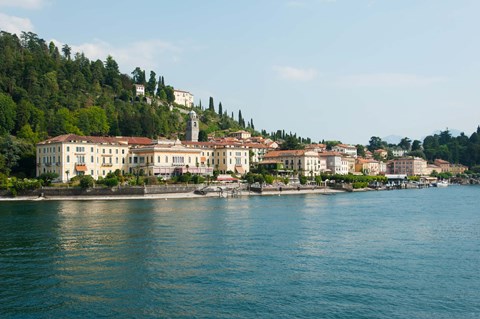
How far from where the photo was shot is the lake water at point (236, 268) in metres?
16.4

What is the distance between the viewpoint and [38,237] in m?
28.3

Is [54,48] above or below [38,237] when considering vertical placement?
above

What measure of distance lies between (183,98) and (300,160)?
49332 mm

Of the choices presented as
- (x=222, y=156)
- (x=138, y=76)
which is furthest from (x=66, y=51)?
(x=222, y=156)

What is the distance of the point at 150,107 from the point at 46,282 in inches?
3344

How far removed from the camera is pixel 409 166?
134 m

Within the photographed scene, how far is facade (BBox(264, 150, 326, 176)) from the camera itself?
90.1 m

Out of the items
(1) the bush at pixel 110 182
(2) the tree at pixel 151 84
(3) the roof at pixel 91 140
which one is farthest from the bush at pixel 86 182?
(2) the tree at pixel 151 84

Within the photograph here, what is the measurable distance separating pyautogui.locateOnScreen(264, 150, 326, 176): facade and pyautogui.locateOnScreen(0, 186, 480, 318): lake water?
5305cm

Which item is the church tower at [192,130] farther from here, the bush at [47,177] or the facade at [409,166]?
the facade at [409,166]

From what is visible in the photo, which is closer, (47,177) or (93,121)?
(47,177)

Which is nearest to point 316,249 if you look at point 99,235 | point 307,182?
point 99,235

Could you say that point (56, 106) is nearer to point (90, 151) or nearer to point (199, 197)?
point (90, 151)

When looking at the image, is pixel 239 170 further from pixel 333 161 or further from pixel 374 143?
pixel 374 143
